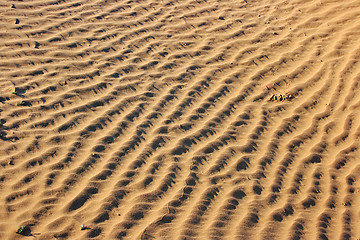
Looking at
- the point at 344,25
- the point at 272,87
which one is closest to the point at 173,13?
the point at 272,87

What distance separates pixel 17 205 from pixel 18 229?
275mm

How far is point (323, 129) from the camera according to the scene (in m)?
4.51

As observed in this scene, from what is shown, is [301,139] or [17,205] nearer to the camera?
[17,205]

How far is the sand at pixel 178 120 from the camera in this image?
3.54 m

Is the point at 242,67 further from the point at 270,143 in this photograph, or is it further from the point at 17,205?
the point at 17,205

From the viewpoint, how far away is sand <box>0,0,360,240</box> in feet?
11.6

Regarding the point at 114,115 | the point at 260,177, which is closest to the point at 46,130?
the point at 114,115

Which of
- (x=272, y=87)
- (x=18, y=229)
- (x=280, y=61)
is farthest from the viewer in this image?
(x=280, y=61)

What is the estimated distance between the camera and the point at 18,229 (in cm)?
325

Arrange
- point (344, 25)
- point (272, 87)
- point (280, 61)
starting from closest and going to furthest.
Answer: point (272, 87)
point (280, 61)
point (344, 25)

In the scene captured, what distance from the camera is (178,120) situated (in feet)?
14.7

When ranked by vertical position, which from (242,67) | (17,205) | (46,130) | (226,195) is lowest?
(17,205)

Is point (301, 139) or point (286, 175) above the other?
point (301, 139)

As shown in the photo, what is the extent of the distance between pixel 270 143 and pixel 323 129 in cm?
77
